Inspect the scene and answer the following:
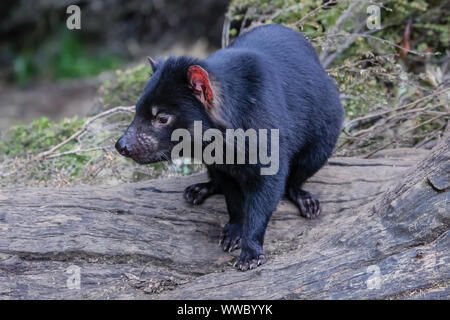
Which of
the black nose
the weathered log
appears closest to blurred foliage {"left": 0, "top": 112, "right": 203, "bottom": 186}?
the weathered log

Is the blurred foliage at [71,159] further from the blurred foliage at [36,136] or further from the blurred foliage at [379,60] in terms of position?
the blurred foliage at [379,60]

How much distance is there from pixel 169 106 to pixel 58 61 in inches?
361

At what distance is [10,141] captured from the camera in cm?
623

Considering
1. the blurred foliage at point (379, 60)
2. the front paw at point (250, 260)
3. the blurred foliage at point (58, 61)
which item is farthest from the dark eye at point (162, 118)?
the blurred foliage at point (58, 61)

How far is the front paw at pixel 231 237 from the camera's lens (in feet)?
13.4

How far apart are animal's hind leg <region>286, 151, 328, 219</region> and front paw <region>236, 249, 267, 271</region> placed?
25.8 inches

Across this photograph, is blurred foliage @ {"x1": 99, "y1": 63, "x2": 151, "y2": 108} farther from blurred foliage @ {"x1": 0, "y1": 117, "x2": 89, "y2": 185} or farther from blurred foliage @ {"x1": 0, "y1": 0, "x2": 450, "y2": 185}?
blurred foliage @ {"x1": 0, "y1": 117, "x2": 89, "y2": 185}

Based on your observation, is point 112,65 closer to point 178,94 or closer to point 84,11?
point 84,11

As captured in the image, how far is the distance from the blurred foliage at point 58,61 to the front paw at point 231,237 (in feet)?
27.3

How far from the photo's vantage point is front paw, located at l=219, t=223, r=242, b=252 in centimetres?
408

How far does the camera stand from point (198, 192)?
14.5 ft

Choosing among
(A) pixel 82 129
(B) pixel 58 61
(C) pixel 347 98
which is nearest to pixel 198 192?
(A) pixel 82 129

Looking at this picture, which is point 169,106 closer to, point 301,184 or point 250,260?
point 250,260

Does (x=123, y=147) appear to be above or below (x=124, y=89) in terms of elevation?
above
